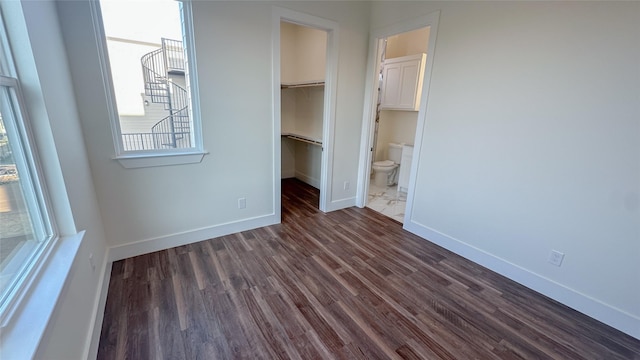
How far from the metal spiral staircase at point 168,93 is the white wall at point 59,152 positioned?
54 centimetres

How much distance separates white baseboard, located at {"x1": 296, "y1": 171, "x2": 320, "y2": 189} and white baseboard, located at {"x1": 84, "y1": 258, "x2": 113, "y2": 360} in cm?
308

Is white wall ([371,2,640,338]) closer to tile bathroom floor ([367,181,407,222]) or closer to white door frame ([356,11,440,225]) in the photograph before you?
white door frame ([356,11,440,225])

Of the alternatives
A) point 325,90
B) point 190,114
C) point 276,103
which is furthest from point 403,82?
point 190,114

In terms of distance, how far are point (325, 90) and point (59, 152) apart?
98.3 inches

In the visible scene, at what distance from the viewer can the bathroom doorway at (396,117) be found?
4.15 meters

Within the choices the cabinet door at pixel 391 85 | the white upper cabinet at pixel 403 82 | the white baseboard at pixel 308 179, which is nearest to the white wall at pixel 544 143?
the white upper cabinet at pixel 403 82

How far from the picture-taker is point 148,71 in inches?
88.6

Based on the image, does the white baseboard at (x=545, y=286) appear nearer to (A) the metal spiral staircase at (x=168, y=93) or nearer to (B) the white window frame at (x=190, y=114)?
(B) the white window frame at (x=190, y=114)

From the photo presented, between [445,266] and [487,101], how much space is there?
1526mm

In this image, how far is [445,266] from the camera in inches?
98.2

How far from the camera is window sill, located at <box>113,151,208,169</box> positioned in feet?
7.35

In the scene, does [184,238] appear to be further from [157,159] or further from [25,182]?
[25,182]

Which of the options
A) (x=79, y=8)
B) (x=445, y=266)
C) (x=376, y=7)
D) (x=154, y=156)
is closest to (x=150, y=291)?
(x=154, y=156)

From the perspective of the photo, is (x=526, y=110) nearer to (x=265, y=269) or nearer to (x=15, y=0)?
(x=265, y=269)
